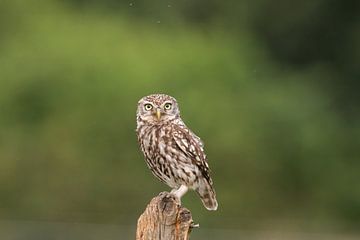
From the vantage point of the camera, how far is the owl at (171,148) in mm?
6102

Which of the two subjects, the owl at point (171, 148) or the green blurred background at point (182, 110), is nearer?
the owl at point (171, 148)

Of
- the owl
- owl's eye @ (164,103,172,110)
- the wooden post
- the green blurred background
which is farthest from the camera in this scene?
the green blurred background

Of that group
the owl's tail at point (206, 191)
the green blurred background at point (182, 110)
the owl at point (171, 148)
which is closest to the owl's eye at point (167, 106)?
the owl at point (171, 148)

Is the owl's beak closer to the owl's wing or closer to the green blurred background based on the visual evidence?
the owl's wing

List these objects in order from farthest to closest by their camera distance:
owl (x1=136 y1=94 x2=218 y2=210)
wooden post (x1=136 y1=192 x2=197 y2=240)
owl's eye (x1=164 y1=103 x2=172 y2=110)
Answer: owl's eye (x1=164 y1=103 x2=172 y2=110), owl (x1=136 y1=94 x2=218 y2=210), wooden post (x1=136 y1=192 x2=197 y2=240)

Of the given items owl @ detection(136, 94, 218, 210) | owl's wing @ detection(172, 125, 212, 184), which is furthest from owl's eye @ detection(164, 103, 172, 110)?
owl's wing @ detection(172, 125, 212, 184)

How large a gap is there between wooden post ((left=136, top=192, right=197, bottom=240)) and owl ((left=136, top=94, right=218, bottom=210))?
48.0 inches

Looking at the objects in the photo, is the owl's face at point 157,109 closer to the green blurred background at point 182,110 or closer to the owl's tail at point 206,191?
the owl's tail at point 206,191

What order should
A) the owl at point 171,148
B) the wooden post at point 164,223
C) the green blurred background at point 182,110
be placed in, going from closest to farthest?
the wooden post at point 164,223, the owl at point 171,148, the green blurred background at point 182,110

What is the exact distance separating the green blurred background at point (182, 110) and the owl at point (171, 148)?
20.5ft

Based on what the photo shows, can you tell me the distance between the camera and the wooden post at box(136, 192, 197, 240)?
473 cm

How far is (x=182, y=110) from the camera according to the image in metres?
14.6
